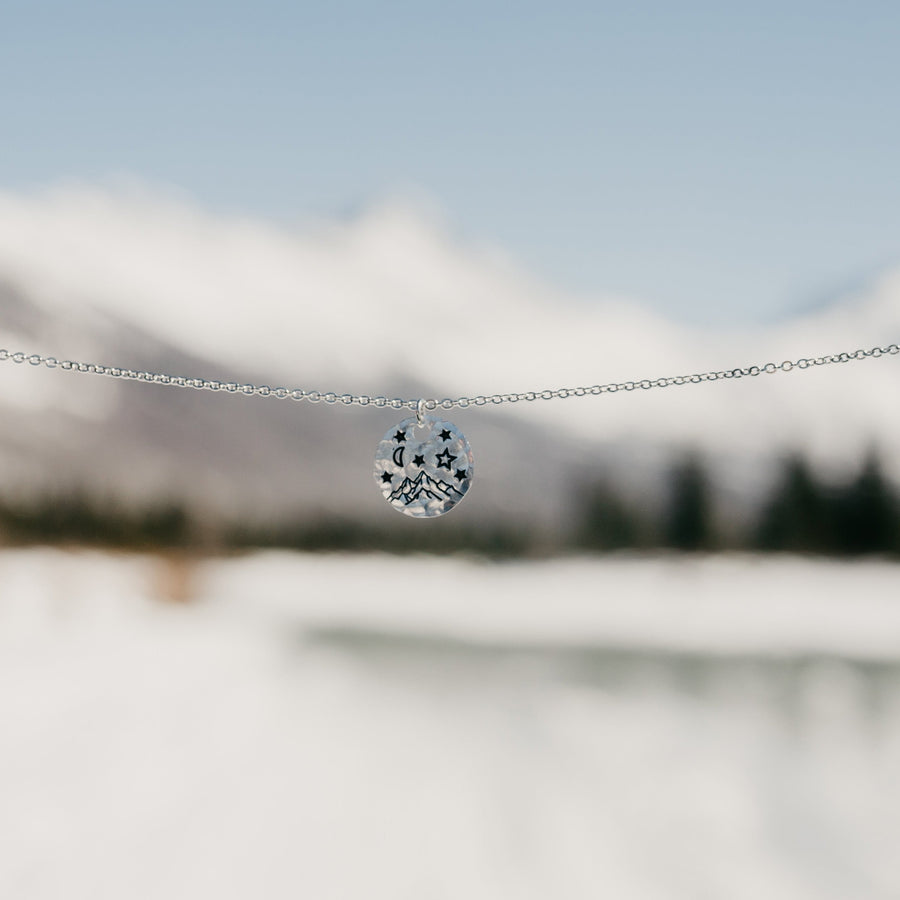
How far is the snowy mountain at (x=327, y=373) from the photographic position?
160cm

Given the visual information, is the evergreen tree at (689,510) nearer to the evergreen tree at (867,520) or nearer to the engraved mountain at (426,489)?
the evergreen tree at (867,520)

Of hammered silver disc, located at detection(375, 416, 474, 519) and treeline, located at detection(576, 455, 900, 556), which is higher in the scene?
treeline, located at detection(576, 455, 900, 556)

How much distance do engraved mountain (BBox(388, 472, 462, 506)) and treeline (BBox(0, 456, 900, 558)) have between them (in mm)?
732

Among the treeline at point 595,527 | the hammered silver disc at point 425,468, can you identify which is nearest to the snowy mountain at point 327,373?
the treeline at point 595,527

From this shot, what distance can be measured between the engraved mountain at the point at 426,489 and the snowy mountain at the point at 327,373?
0.73 meters

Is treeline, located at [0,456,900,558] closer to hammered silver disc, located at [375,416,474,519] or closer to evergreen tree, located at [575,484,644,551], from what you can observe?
evergreen tree, located at [575,484,644,551]

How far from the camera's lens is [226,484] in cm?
161

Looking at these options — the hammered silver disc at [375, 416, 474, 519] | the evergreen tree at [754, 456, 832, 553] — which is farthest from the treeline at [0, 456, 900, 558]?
the hammered silver disc at [375, 416, 474, 519]

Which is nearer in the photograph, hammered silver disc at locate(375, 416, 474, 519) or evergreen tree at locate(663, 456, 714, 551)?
hammered silver disc at locate(375, 416, 474, 519)

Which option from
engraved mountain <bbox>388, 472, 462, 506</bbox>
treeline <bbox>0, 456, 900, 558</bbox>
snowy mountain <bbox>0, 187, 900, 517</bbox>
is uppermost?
snowy mountain <bbox>0, 187, 900, 517</bbox>

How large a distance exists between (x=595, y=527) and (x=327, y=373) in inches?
22.2

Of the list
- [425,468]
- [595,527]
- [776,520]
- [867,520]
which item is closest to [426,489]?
[425,468]

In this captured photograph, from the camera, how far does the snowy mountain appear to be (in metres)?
1.60

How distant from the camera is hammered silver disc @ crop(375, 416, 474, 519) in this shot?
847 mm
